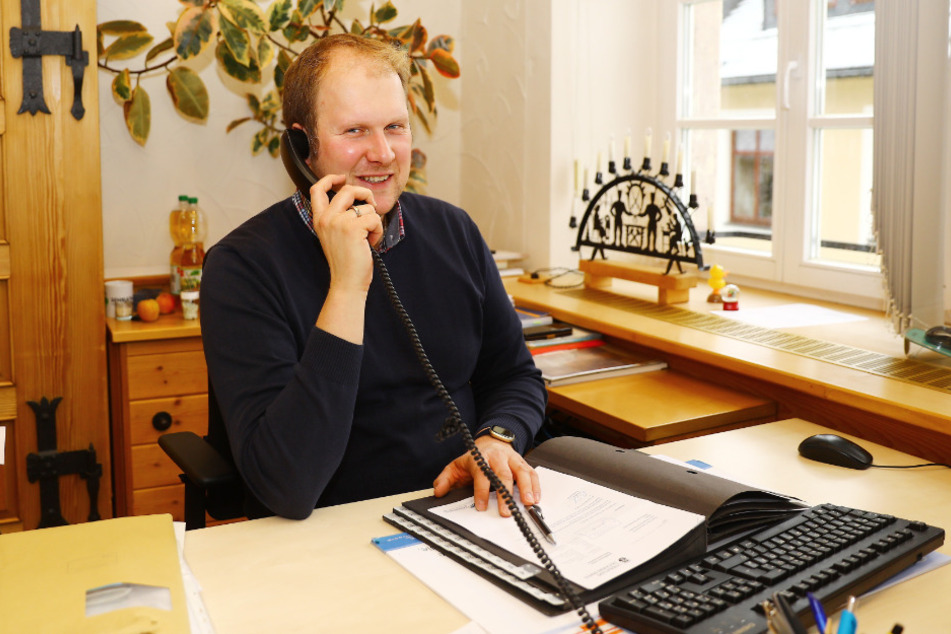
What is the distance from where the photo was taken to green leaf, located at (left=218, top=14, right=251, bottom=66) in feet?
8.23

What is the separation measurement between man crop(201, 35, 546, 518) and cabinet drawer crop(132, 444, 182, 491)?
1.14m

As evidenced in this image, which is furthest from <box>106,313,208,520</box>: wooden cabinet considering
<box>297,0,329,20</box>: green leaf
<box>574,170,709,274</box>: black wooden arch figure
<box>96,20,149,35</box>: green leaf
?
<box>574,170,709,274</box>: black wooden arch figure

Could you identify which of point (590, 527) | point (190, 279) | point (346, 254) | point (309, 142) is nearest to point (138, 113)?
point (190, 279)

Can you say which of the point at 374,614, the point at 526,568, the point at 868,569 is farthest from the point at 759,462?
the point at 374,614

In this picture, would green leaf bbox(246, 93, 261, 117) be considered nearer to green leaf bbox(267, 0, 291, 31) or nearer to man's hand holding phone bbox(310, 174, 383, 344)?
green leaf bbox(267, 0, 291, 31)

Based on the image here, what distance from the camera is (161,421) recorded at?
8.01 feet

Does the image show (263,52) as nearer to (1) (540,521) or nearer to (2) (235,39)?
(2) (235,39)

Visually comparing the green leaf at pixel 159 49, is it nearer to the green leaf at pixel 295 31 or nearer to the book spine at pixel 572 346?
the green leaf at pixel 295 31

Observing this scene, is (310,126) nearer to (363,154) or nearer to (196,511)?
(363,154)

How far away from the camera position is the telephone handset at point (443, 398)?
95 centimetres

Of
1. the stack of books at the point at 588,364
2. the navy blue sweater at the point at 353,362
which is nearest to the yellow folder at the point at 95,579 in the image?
the navy blue sweater at the point at 353,362

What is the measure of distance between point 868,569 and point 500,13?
94.2 inches

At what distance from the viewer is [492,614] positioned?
0.96m

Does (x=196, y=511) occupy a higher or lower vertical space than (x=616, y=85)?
lower
